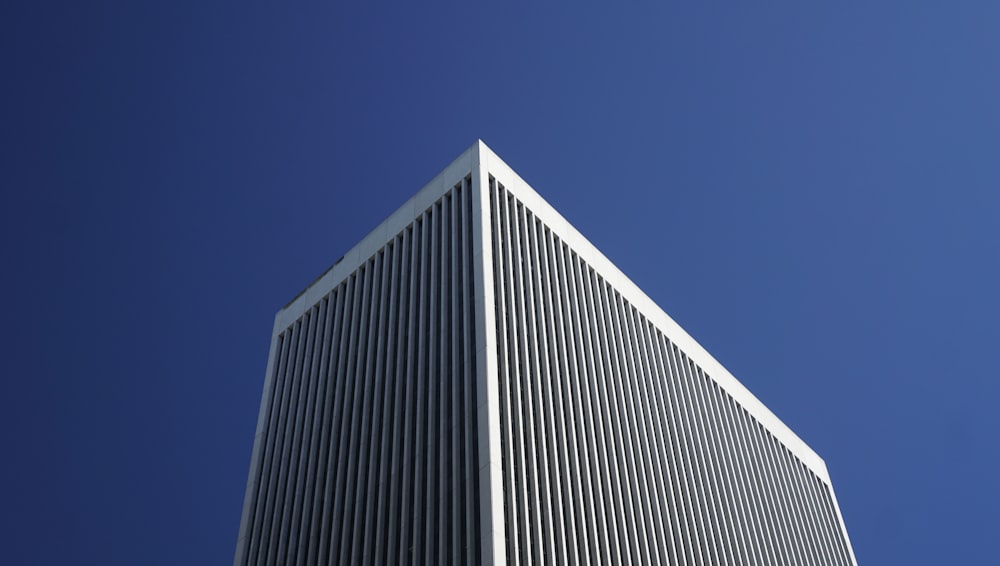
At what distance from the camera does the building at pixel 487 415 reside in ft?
147

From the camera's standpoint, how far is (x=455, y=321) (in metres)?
50.5

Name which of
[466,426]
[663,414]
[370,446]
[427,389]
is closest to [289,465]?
[370,446]

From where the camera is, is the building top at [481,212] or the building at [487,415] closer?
the building at [487,415]

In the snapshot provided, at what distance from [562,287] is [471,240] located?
783 cm

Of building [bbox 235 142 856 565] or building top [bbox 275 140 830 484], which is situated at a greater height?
building top [bbox 275 140 830 484]

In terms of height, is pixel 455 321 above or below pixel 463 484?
above

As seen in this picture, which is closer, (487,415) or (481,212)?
(487,415)

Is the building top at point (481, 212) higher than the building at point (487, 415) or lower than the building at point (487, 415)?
higher

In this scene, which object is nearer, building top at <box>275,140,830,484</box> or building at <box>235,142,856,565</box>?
building at <box>235,142,856,565</box>

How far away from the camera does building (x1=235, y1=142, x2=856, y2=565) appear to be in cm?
4466

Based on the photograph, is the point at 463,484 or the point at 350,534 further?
the point at 350,534

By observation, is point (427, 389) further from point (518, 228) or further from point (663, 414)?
point (663, 414)

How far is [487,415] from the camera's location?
146 ft

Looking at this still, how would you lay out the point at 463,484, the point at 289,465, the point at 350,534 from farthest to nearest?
the point at 289,465 → the point at 350,534 → the point at 463,484
